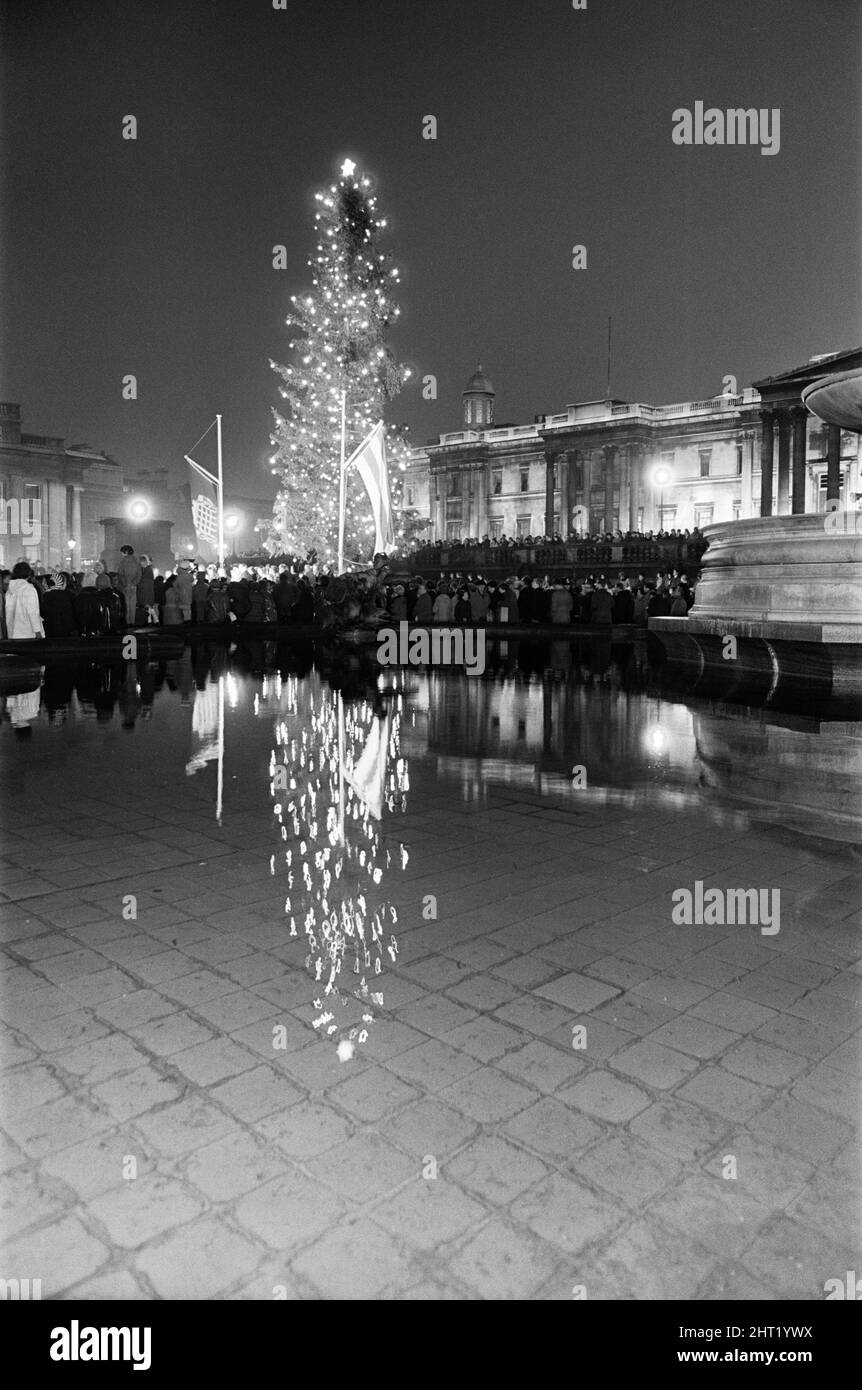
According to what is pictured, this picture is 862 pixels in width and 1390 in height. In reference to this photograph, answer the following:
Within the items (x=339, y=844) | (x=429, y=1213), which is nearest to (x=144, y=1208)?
(x=429, y=1213)

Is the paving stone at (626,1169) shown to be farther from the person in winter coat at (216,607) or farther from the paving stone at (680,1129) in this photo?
the person in winter coat at (216,607)

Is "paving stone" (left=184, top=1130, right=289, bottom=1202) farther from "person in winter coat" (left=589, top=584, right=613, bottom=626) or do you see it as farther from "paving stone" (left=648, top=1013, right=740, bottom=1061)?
"person in winter coat" (left=589, top=584, right=613, bottom=626)

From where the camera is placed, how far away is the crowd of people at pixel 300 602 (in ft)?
61.8

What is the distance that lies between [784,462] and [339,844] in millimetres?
60478

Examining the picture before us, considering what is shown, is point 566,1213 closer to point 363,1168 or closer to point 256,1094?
point 363,1168

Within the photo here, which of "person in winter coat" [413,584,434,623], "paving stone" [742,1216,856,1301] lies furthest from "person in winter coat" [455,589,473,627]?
"paving stone" [742,1216,856,1301]

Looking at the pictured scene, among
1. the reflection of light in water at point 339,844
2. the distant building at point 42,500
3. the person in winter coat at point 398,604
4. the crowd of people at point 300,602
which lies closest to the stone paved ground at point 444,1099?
the reflection of light in water at point 339,844

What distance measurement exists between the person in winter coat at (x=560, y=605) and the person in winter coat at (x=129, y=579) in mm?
10359

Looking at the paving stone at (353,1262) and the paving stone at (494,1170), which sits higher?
the paving stone at (494,1170)

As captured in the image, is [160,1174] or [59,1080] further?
[59,1080]

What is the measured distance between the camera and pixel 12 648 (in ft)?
50.0
